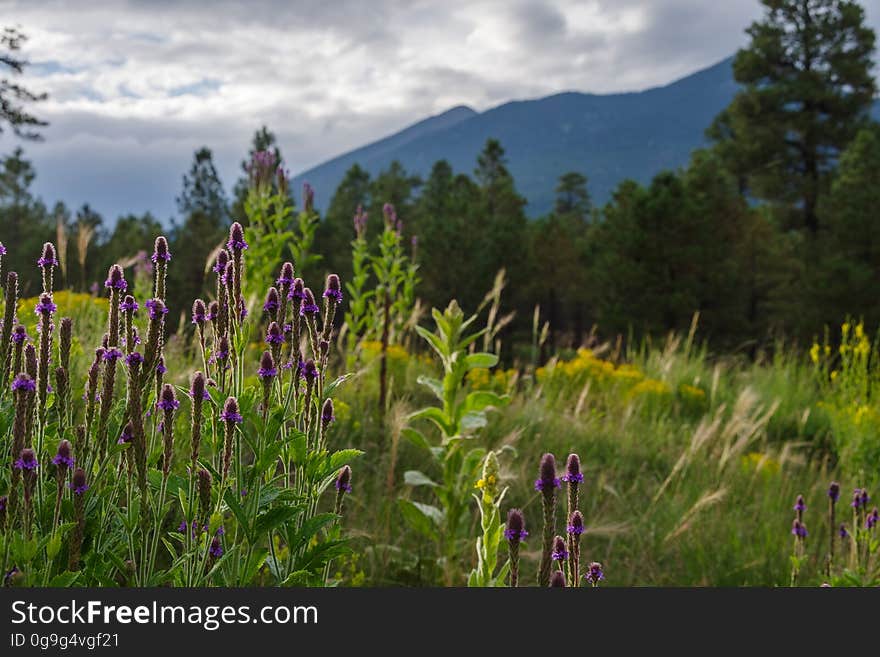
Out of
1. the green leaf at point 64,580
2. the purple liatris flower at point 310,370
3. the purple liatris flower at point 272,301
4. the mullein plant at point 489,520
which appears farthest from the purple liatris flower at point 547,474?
the green leaf at point 64,580

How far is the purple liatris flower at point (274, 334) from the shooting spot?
1.74 m

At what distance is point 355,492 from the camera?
4.37m

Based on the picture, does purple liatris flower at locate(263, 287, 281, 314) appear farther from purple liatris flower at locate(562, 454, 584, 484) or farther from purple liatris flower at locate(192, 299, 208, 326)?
purple liatris flower at locate(562, 454, 584, 484)

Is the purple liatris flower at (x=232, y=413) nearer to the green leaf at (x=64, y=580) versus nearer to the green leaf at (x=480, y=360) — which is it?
the green leaf at (x=64, y=580)

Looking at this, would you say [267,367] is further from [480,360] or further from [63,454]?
[480,360]

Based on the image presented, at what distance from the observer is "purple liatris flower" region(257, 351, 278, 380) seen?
5.52 feet

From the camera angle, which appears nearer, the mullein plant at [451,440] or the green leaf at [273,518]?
the green leaf at [273,518]

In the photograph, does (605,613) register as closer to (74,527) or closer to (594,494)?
(74,527)

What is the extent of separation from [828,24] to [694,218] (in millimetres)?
11515

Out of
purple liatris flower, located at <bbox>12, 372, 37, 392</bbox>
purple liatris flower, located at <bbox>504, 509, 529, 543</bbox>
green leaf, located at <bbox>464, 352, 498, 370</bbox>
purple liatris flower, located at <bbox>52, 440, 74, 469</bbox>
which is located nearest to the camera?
purple liatris flower, located at <bbox>12, 372, 37, 392</bbox>

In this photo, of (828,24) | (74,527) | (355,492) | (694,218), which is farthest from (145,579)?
(828,24)

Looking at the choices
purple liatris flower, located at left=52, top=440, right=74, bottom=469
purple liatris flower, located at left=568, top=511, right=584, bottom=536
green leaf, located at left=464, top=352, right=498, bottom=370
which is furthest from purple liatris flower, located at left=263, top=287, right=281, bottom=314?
green leaf, located at left=464, top=352, right=498, bottom=370

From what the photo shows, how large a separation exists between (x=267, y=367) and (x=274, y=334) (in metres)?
0.08

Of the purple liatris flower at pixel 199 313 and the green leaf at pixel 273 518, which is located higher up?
the purple liatris flower at pixel 199 313
